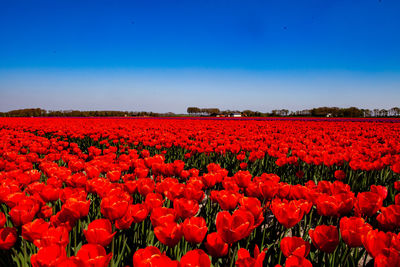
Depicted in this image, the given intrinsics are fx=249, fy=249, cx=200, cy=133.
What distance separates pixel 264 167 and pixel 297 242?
13.1 feet

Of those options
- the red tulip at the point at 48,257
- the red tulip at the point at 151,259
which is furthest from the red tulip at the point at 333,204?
the red tulip at the point at 48,257

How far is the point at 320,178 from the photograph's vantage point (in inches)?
179

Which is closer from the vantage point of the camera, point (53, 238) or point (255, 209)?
point (53, 238)

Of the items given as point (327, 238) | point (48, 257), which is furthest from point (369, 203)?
point (48, 257)

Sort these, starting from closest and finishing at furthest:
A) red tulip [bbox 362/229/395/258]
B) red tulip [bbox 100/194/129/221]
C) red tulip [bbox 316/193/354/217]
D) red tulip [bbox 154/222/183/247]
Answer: red tulip [bbox 362/229/395/258]
red tulip [bbox 154/222/183/247]
red tulip [bbox 100/194/129/221]
red tulip [bbox 316/193/354/217]

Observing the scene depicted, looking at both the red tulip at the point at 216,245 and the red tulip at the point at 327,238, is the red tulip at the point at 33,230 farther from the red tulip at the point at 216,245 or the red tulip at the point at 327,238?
the red tulip at the point at 327,238

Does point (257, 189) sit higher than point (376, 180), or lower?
higher

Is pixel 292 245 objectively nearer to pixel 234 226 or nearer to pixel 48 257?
pixel 234 226

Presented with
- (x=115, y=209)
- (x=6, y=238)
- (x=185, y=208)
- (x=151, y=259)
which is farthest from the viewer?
(x=185, y=208)

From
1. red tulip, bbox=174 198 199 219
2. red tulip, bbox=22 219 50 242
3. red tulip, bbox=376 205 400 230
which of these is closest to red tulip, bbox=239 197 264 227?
red tulip, bbox=174 198 199 219

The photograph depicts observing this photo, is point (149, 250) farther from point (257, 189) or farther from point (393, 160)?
point (393, 160)

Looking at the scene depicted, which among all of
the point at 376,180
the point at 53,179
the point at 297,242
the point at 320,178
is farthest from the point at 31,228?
the point at 376,180

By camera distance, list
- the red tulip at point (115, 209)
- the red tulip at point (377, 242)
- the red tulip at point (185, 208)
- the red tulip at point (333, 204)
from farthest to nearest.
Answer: the red tulip at point (333, 204) → the red tulip at point (185, 208) → the red tulip at point (115, 209) → the red tulip at point (377, 242)

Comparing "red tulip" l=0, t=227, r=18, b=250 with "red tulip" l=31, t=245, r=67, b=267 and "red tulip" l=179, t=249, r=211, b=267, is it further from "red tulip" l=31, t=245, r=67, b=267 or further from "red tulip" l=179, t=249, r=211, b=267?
"red tulip" l=179, t=249, r=211, b=267
